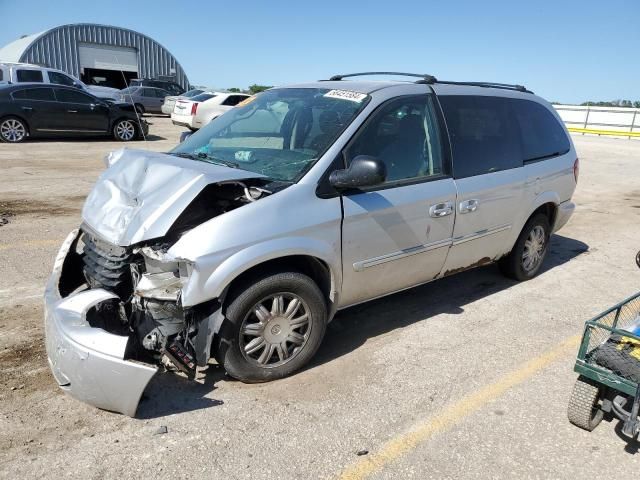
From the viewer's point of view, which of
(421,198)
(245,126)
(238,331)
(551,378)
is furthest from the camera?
(245,126)

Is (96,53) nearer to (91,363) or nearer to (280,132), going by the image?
(280,132)

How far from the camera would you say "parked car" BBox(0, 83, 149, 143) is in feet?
45.3

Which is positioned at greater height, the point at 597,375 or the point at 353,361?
the point at 597,375

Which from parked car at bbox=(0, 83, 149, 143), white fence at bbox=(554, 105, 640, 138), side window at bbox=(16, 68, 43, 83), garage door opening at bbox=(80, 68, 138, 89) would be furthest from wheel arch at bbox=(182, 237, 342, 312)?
garage door opening at bbox=(80, 68, 138, 89)

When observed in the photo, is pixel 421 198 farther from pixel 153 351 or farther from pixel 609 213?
pixel 609 213

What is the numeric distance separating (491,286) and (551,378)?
1.80m

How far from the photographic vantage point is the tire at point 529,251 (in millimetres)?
5289

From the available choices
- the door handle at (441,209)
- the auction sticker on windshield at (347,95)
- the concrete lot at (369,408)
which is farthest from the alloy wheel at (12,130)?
the door handle at (441,209)

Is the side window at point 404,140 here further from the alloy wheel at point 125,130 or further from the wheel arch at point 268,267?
the alloy wheel at point 125,130

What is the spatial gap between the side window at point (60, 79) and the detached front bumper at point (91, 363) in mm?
17856

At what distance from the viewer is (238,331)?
318cm

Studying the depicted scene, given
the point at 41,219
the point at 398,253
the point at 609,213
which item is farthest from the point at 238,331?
the point at 609,213

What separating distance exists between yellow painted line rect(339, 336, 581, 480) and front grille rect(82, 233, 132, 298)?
1.67 m

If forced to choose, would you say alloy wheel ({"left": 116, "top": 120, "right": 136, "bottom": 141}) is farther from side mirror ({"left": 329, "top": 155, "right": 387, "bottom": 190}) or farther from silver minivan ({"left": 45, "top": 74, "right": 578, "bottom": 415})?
side mirror ({"left": 329, "top": 155, "right": 387, "bottom": 190})
